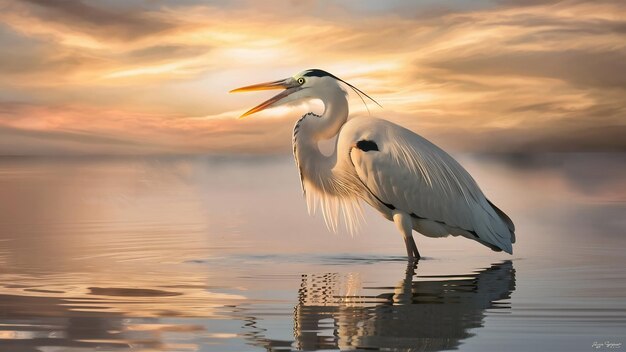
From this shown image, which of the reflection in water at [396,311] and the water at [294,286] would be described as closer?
the reflection in water at [396,311]

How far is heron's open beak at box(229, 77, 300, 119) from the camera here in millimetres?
10453

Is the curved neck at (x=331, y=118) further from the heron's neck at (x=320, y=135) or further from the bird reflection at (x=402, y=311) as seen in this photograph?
the bird reflection at (x=402, y=311)

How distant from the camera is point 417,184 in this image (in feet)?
31.5

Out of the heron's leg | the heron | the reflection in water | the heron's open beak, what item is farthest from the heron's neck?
the reflection in water

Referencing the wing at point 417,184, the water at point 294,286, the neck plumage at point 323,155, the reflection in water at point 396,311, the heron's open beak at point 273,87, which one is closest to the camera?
the reflection in water at point 396,311

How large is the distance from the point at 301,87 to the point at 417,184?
162cm

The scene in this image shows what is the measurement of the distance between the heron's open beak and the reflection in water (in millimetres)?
2433

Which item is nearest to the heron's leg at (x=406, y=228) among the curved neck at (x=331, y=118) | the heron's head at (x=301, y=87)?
the curved neck at (x=331, y=118)

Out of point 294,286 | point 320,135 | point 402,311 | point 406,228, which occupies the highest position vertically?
point 320,135

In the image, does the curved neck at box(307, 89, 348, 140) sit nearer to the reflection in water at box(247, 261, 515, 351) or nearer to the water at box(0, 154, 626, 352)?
the water at box(0, 154, 626, 352)

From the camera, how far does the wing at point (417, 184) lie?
31.3 ft

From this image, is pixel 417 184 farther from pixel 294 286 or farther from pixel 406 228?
pixel 294 286

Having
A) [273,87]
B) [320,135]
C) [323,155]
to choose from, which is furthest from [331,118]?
[273,87]

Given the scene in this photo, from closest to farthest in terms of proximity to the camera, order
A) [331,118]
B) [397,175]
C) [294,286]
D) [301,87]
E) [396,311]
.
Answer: [396,311]
[294,286]
[397,175]
[331,118]
[301,87]
